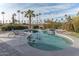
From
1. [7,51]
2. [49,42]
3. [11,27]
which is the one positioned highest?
[11,27]

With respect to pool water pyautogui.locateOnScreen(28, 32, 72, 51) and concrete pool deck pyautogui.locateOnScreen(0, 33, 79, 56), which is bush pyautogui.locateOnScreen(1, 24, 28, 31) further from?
pool water pyautogui.locateOnScreen(28, 32, 72, 51)

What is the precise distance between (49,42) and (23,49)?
44 centimetres

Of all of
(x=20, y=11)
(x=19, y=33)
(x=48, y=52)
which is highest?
(x=20, y=11)

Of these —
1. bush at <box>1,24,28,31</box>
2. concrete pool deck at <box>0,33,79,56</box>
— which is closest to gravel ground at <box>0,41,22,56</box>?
concrete pool deck at <box>0,33,79,56</box>

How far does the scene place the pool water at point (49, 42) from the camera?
4.77 m

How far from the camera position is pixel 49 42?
188 inches

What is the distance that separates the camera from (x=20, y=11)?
187 inches

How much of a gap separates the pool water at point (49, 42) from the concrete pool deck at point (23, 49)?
60 mm

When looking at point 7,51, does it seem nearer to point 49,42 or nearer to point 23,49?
point 23,49

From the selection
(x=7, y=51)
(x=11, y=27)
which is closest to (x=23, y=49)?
(x=7, y=51)

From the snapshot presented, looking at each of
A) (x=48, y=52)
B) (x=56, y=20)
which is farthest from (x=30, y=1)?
(x=48, y=52)

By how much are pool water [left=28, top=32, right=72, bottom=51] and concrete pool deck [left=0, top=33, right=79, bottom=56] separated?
0.20 ft

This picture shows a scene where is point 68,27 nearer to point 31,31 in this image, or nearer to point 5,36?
point 31,31

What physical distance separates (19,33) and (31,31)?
0.66ft
